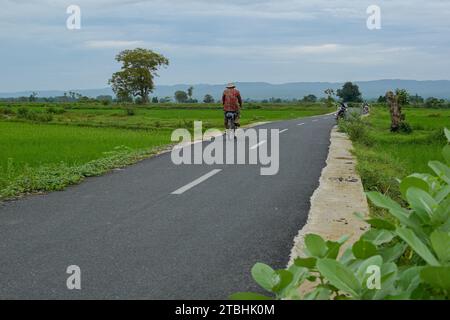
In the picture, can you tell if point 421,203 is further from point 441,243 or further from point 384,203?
point 441,243

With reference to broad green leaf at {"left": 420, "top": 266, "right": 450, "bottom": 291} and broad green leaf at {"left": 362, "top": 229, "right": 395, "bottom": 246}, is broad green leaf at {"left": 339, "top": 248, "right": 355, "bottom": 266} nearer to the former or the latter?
broad green leaf at {"left": 362, "top": 229, "right": 395, "bottom": 246}

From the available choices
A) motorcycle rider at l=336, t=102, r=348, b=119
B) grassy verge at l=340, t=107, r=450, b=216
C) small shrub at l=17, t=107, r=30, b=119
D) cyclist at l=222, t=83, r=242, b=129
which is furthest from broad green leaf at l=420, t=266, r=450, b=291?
small shrub at l=17, t=107, r=30, b=119

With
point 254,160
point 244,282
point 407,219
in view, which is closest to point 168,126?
point 254,160

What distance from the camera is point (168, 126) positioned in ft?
89.3

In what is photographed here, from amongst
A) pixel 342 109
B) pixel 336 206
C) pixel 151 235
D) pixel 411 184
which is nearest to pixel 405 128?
pixel 342 109

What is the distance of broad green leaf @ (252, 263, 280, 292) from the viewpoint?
1.36 metres

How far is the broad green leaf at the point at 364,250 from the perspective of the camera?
4.70 feet

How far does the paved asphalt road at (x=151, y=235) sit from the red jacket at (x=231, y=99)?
27.5 ft

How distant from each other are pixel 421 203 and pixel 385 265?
220 mm

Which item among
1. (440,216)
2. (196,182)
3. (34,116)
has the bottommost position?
(196,182)

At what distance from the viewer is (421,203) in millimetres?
1451

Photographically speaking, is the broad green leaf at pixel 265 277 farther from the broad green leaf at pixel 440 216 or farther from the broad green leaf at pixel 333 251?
the broad green leaf at pixel 440 216

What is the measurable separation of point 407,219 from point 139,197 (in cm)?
614

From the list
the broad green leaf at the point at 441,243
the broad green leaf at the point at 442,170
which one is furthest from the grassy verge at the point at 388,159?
the broad green leaf at the point at 441,243
